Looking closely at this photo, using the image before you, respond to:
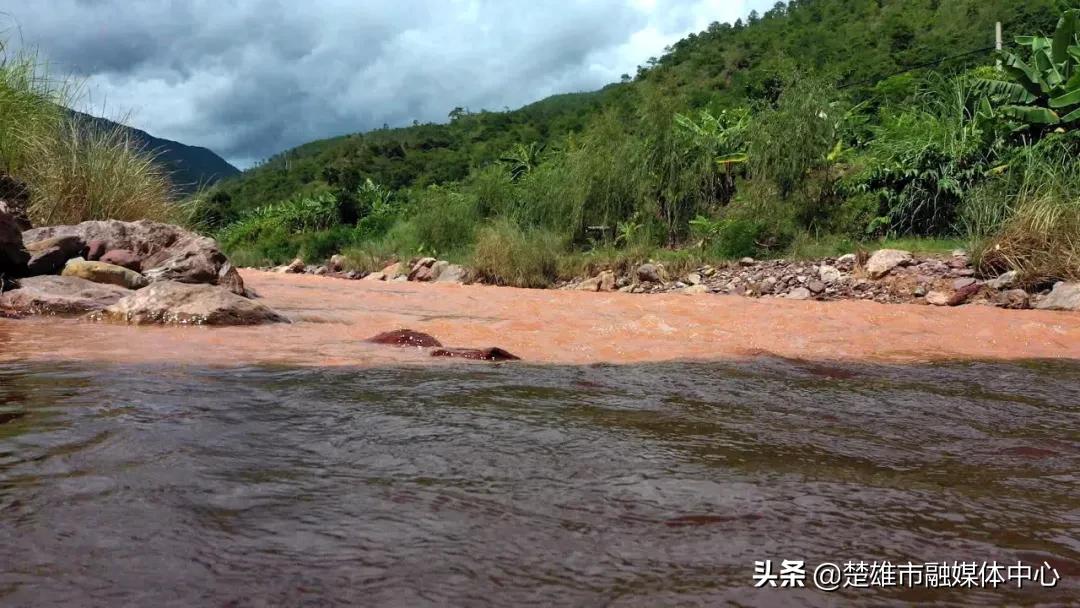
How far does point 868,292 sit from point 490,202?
16.3m

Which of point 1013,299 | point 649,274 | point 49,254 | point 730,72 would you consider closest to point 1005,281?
point 1013,299

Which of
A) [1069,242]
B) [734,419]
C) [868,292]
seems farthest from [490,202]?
[734,419]

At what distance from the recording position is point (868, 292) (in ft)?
40.4

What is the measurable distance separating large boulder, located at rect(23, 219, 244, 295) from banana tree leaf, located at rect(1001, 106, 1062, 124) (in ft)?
47.3

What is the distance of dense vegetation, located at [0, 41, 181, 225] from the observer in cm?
737

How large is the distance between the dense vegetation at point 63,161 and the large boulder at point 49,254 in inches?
45.7

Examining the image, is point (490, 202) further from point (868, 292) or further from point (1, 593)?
point (1, 593)

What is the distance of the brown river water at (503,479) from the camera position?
54.8 inches

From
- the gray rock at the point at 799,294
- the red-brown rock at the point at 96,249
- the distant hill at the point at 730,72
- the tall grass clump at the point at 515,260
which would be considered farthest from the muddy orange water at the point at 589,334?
the distant hill at the point at 730,72

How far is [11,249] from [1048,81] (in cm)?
1669

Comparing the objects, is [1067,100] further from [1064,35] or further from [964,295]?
[964,295]

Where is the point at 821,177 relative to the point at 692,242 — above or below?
above

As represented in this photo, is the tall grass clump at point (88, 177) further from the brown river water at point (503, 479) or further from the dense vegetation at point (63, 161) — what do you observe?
the brown river water at point (503, 479)

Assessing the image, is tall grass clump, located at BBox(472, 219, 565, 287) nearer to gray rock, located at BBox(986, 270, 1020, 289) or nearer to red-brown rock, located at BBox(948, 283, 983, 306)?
red-brown rock, located at BBox(948, 283, 983, 306)
